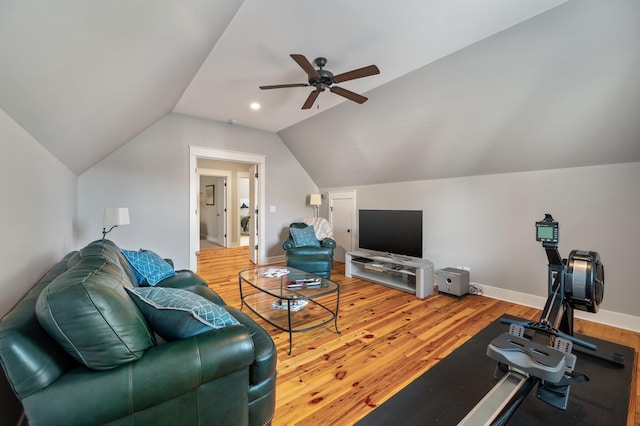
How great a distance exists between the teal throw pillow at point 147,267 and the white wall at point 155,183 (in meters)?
1.96

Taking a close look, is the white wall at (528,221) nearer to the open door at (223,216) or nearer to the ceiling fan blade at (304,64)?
the ceiling fan blade at (304,64)

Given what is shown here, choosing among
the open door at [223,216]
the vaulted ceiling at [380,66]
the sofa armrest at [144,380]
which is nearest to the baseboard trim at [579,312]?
the vaulted ceiling at [380,66]

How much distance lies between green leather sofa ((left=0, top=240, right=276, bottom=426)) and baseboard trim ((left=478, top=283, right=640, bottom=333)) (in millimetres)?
3476

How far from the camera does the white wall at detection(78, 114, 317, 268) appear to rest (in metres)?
3.78

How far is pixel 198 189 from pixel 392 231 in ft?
11.9

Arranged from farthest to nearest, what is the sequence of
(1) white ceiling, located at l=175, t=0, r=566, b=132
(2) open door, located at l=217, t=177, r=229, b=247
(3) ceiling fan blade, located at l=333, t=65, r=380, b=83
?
(2) open door, located at l=217, t=177, r=229, b=247, (3) ceiling fan blade, located at l=333, t=65, r=380, b=83, (1) white ceiling, located at l=175, t=0, r=566, b=132

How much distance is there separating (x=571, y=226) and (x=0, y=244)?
475cm

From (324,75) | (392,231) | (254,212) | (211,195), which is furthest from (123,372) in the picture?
(211,195)

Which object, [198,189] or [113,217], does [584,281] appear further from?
[198,189]

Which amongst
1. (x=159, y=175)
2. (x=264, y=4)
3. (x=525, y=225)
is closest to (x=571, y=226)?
(x=525, y=225)

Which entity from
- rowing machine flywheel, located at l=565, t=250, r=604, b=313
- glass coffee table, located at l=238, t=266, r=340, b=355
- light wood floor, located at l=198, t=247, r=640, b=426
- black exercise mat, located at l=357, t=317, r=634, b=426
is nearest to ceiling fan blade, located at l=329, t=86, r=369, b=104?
glass coffee table, located at l=238, t=266, r=340, b=355

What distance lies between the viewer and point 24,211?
5.14ft

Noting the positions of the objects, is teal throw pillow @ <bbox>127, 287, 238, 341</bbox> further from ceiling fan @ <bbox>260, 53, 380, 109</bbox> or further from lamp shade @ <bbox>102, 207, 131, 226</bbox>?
lamp shade @ <bbox>102, 207, 131, 226</bbox>

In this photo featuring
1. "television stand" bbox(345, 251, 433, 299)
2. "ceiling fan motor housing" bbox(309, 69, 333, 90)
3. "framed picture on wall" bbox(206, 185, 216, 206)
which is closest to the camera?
"ceiling fan motor housing" bbox(309, 69, 333, 90)
